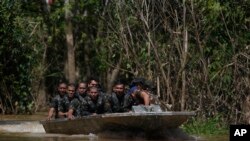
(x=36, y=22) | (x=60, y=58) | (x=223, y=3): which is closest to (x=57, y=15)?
(x=36, y=22)

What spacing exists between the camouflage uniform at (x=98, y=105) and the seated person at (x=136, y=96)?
0.61 m

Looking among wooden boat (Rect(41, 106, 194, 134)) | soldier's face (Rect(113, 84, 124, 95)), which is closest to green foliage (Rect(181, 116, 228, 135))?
soldier's face (Rect(113, 84, 124, 95))

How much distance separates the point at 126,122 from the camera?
17.4 metres

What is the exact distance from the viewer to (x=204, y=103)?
68.7 ft

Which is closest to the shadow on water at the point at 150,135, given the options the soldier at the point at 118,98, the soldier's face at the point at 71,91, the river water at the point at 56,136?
the river water at the point at 56,136

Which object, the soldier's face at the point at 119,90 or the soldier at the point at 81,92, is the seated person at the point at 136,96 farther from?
the soldier at the point at 81,92

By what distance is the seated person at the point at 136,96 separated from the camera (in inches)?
709

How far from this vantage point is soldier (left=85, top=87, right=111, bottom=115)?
19.0 meters

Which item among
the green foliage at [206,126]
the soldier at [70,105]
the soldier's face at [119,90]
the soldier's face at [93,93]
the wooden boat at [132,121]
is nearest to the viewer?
the wooden boat at [132,121]

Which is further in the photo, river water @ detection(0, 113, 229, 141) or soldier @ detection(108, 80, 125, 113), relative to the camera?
soldier @ detection(108, 80, 125, 113)

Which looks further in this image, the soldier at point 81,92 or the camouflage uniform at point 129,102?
the soldier at point 81,92

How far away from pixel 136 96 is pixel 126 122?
1047 millimetres

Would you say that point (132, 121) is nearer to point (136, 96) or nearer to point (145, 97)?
point (145, 97)

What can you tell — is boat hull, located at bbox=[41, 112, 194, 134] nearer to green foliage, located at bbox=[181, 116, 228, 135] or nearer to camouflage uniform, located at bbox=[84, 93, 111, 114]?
camouflage uniform, located at bbox=[84, 93, 111, 114]
